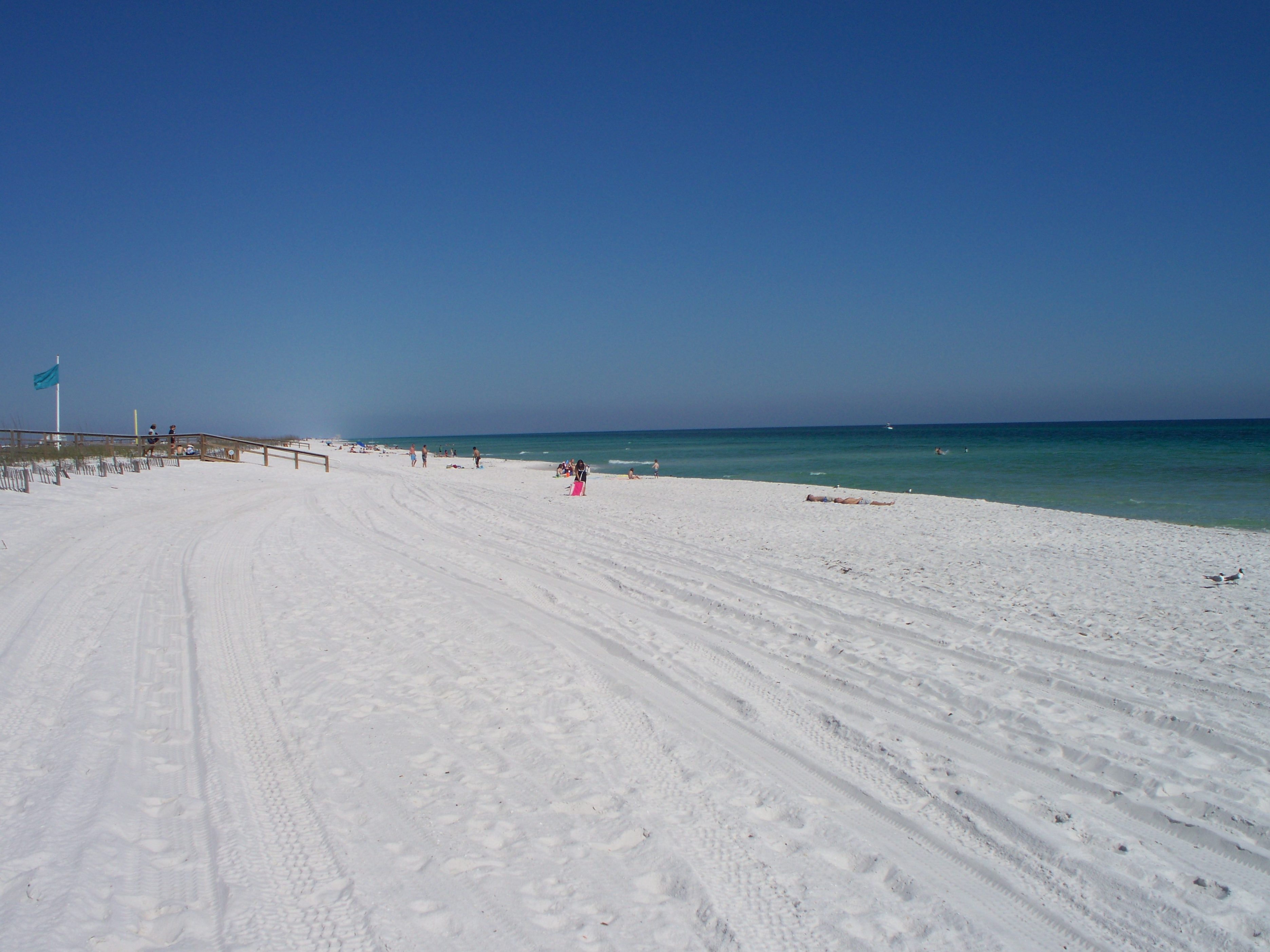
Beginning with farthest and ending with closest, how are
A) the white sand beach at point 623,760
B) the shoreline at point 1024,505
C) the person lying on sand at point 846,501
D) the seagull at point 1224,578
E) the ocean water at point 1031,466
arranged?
1. the ocean water at point 1031,466
2. the person lying on sand at point 846,501
3. the shoreline at point 1024,505
4. the seagull at point 1224,578
5. the white sand beach at point 623,760

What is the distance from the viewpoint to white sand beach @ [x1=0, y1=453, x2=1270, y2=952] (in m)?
2.76

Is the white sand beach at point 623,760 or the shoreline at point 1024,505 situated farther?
the shoreline at point 1024,505

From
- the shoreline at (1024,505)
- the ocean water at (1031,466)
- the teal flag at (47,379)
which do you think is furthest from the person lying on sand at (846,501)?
the teal flag at (47,379)

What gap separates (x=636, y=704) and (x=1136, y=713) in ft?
11.5

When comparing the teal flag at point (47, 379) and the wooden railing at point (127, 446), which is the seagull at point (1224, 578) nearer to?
the wooden railing at point (127, 446)

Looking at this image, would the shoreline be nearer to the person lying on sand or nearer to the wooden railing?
the person lying on sand

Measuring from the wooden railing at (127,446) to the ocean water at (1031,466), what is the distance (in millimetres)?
22546

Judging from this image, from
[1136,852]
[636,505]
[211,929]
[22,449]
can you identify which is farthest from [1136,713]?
[22,449]

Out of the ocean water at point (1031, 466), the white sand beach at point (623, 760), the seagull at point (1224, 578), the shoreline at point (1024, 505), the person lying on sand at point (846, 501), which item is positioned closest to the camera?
the white sand beach at point (623, 760)

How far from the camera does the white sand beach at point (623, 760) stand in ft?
9.05

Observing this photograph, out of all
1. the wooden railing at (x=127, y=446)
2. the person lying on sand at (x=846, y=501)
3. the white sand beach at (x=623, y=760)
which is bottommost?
the white sand beach at (x=623, y=760)

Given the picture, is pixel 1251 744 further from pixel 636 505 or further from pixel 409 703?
pixel 636 505

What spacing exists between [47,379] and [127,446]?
4.86 meters

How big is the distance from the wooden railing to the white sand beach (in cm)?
1611
